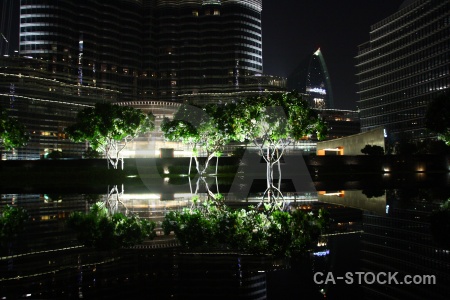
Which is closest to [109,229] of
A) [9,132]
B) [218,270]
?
[218,270]

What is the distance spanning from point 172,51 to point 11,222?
7205 inches

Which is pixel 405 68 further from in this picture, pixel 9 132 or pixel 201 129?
pixel 9 132

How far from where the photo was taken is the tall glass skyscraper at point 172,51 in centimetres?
17675

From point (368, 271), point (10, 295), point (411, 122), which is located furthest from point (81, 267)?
point (411, 122)

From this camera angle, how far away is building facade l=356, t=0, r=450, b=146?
138375 millimetres

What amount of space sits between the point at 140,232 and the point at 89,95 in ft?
512

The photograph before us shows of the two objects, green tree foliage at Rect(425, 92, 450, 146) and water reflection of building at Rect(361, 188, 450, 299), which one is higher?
green tree foliage at Rect(425, 92, 450, 146)

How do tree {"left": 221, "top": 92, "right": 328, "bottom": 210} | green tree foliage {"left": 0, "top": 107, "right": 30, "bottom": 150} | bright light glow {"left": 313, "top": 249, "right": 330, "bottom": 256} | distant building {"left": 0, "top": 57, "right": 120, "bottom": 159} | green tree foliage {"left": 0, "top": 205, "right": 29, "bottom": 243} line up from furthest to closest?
1. distant building {"left": 0, "top": 57, "right": 120, "bottom": 159}
2. green tree foliage {"left": 0, "top": 107, "right": 30, "bottom": 150}
3. tree {"left": 221, "top": 92, "right": 328, "bottom": 210}
4. green tree foliage {"left": 0, "top": 205, "right": 29, "bottom": 243}
5. bright light glow {"left": 313, "top": 249, "right": 330, "bottom": 256}

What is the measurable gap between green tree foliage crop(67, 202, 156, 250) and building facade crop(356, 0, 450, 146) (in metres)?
132

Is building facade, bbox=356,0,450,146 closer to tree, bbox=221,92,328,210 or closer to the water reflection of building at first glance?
tree, bbox=221,92,328,210

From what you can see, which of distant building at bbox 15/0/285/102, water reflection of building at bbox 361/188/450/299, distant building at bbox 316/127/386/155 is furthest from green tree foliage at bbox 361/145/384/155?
distant building at bbox 15/0/285/102

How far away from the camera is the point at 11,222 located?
21.9 meters

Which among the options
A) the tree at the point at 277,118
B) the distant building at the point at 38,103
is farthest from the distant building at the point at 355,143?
the distant building at the point at 38,103

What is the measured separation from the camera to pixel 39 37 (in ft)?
533
